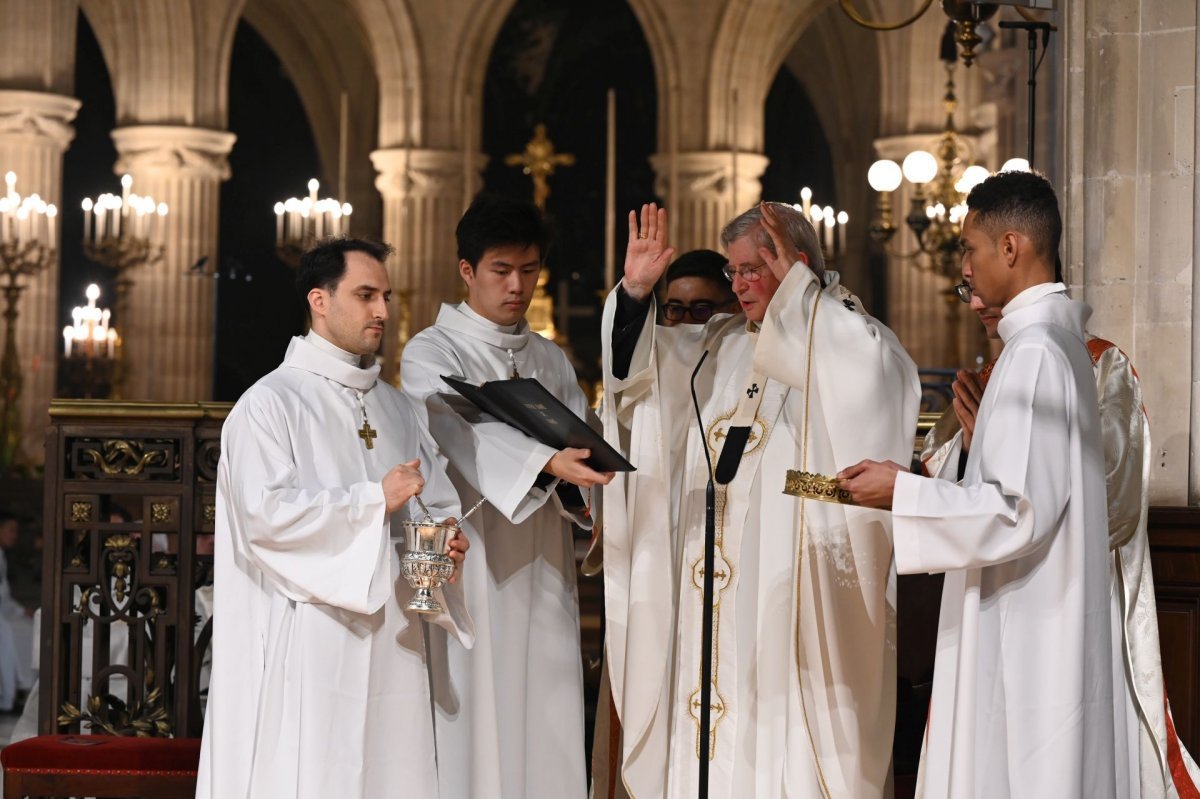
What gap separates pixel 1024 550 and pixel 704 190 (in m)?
11.9

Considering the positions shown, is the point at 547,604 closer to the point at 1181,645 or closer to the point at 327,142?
the point at 1181,645

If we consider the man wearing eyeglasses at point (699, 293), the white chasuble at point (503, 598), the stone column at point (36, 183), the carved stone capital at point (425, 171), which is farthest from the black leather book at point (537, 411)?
the carved stone capital at point (425, 171)

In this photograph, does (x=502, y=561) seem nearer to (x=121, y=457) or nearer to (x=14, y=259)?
(x=121, y=457)

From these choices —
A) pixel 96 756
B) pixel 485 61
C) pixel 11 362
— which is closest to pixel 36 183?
pixel 11 362

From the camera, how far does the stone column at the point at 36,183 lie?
13188 millimetres

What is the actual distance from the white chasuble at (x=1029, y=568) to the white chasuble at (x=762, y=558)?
22.6 inches

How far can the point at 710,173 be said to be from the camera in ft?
48.6

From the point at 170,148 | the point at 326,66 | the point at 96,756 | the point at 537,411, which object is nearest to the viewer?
the point at 537,411

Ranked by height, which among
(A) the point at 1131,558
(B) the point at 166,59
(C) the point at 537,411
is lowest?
(A) the point at 1131,558

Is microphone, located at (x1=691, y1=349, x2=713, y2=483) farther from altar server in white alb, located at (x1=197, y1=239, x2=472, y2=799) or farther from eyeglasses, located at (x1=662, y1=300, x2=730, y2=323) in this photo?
altar server in white alb, located at (x1=197, y1=239, x2=472, y2=799)

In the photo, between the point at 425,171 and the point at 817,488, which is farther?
the point at 425,171

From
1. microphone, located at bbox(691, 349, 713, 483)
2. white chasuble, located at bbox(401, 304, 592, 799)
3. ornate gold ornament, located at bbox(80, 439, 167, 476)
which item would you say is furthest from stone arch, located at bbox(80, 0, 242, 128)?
microphone, located at bbox(691, 349, 713, 483)

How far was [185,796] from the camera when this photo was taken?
4469mm

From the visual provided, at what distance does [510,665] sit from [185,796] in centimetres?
106
